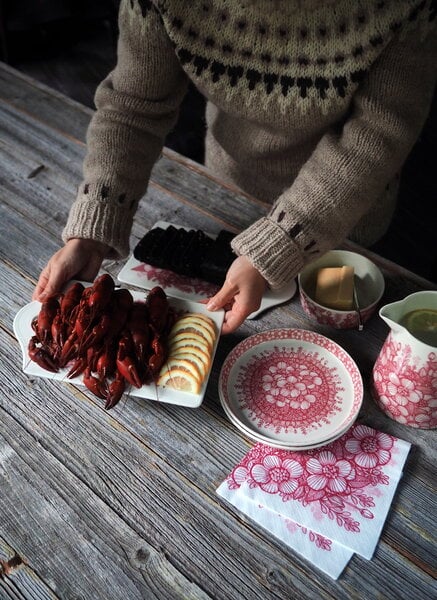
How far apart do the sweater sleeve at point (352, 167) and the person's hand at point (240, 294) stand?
2 cm

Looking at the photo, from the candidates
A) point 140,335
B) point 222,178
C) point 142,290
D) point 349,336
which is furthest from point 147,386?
point 222,178

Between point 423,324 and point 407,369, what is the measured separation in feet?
0.35

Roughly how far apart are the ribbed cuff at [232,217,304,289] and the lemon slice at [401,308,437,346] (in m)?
0.25

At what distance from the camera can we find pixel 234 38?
115 centimetres

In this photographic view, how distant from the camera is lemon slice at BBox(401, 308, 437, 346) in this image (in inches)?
37.5

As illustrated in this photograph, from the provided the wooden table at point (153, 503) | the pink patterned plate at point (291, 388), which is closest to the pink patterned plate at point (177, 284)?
the wooden table at point (153, 503)

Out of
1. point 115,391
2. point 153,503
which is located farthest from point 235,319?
point 153,503

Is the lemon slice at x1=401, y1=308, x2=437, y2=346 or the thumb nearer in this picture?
the lemon slice at x1=401, y1=308, x2=437, y2=346

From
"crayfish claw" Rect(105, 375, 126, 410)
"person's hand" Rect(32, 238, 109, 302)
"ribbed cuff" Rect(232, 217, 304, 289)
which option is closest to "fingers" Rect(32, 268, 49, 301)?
"person's hand" Rect(32, 238, 109, 302)

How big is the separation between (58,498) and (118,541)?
13 cm

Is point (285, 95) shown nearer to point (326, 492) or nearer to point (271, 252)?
point (271, 252)

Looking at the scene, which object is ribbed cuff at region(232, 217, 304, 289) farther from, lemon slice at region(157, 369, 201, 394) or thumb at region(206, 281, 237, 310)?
lemon slice at region(157, 369, 201, 394)

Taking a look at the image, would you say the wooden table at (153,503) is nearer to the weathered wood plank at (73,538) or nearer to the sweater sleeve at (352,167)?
the weathered wood plank at (73,538)

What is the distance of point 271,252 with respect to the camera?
109 cm
